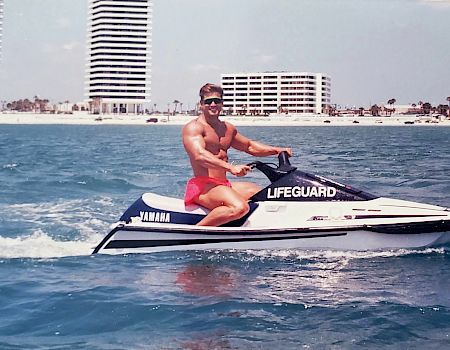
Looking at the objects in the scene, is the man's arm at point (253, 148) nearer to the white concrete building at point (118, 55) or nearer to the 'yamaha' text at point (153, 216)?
the 'yamaha' text at point (153, 216)

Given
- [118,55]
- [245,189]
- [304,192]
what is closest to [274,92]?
[118,55]

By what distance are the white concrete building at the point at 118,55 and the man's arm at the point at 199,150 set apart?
13778 cm

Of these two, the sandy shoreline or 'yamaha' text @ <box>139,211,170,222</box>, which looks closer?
'yamaha' text @ <box>139,211,170,222</box>

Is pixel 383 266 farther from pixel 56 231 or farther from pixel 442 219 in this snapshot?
pixel 56 231

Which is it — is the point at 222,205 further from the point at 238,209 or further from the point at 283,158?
the point at 283,158

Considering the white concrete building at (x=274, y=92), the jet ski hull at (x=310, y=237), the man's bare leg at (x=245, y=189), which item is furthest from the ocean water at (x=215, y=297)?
the white concrete building at (x=274, y=92)

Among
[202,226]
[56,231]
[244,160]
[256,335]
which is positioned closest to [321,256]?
[202,226]

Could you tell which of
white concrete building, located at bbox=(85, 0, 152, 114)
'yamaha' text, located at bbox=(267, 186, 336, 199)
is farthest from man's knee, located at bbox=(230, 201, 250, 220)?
white concrete building, located at bbox=(85, 0, 152, 114)

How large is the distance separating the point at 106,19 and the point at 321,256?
145 meters

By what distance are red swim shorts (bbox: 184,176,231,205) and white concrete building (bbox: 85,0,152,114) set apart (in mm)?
137542

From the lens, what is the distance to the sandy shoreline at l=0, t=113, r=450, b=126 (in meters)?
141

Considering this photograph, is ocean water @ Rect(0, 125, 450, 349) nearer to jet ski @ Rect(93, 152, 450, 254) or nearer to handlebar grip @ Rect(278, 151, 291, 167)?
jet ski @ Rect(93, 152, 450, 254)

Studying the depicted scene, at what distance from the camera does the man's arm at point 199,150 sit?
26.7ft

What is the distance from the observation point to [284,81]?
157750 millimetres
